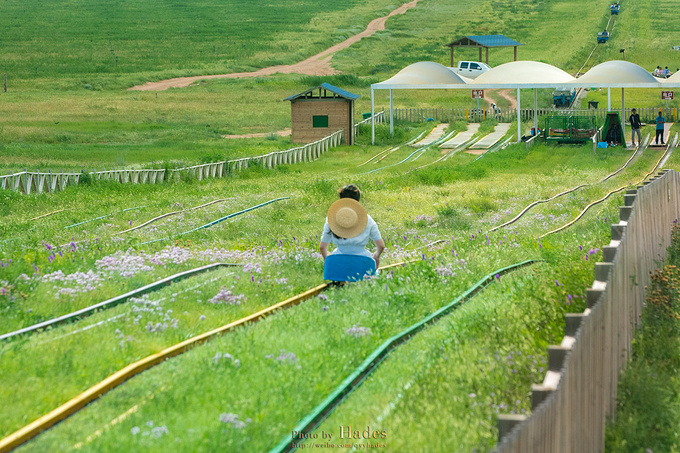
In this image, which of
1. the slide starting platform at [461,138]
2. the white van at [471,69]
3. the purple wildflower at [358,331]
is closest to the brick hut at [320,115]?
the slide starting platform at [461,138]

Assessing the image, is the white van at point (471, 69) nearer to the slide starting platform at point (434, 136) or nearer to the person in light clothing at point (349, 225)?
the slide starting platform at point (434, 136)

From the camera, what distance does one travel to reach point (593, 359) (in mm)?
5531

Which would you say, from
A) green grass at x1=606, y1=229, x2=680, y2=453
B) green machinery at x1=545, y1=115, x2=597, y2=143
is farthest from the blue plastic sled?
green machinery at x1=545, y1=115, x2=597, y2=143

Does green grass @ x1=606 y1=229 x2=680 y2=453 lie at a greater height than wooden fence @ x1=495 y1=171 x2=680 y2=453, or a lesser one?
lesser

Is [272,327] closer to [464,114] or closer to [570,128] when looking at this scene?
[570,128]

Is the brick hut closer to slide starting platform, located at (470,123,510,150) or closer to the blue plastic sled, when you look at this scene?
slide starting platform, located at (470,123,510,150)

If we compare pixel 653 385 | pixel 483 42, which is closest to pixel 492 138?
pixel 483 42

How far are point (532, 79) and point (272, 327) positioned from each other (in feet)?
113

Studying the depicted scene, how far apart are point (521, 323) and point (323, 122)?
3479 cm

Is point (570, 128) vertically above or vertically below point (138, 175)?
above

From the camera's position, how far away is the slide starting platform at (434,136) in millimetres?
42509

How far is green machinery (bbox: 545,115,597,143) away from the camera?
3662 cm

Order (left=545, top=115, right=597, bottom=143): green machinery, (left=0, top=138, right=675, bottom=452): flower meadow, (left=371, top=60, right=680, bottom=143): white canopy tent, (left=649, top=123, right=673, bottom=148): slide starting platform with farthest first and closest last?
(left=371, top=60, right=680, bottom=143): white canopy tent < (left=545, top=115, right=597, bottom=143): green machinery < (left=649, top=123, right=673, bottom=148): slide starting platform < (left=0, top=138, right=675, bottom=452): flower meadow

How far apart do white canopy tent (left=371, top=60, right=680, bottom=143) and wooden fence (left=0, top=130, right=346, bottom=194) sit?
10.00m
